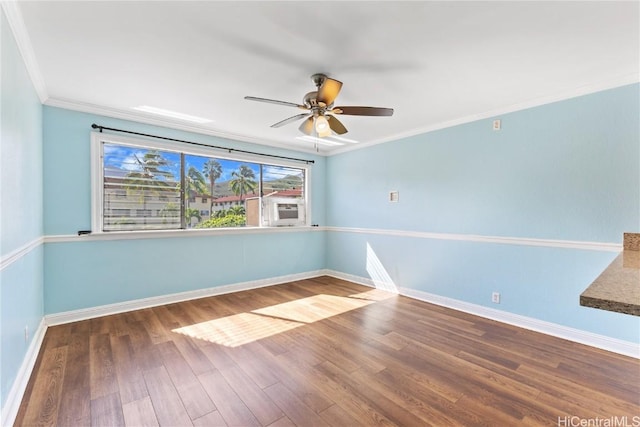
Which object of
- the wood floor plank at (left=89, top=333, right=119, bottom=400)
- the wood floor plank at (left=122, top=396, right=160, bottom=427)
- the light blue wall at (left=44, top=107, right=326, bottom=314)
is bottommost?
the wood floor plank at (left=122, top=396, right=160, bottom=427)

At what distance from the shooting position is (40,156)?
279 cm

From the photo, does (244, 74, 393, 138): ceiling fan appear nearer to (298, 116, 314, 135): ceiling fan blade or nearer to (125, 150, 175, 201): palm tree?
(298, 116, 314, 135): ceiling fan blade

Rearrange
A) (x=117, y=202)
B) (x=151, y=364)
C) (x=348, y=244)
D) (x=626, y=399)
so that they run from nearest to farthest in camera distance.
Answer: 1. (x=626, y=399)
2. (x=151, y=364)
3. (x=117, y=202)
4. (x=348, y=244)

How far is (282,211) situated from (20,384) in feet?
11.3

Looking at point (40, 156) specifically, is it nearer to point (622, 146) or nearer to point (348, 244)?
point (348, 244)

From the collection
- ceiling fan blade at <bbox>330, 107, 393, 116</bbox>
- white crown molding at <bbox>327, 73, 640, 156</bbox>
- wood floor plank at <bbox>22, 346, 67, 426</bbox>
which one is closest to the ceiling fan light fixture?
ceiling fan blade at <bbox>330, 107, 393, 116</bbox>

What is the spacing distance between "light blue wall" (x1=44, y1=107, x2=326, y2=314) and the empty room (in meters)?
0.02

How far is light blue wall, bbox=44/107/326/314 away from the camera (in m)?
3.01

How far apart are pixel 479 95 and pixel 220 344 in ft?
11.4

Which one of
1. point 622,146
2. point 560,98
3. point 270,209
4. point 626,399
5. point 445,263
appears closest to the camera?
point 626,399

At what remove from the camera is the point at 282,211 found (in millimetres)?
4824

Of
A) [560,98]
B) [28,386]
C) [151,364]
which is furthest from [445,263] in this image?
[28,386]

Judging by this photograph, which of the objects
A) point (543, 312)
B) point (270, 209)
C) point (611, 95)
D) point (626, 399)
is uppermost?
point (611, 95)

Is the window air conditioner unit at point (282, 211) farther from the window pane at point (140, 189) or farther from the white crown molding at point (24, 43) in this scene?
the white crown molding at point (24, 43)
